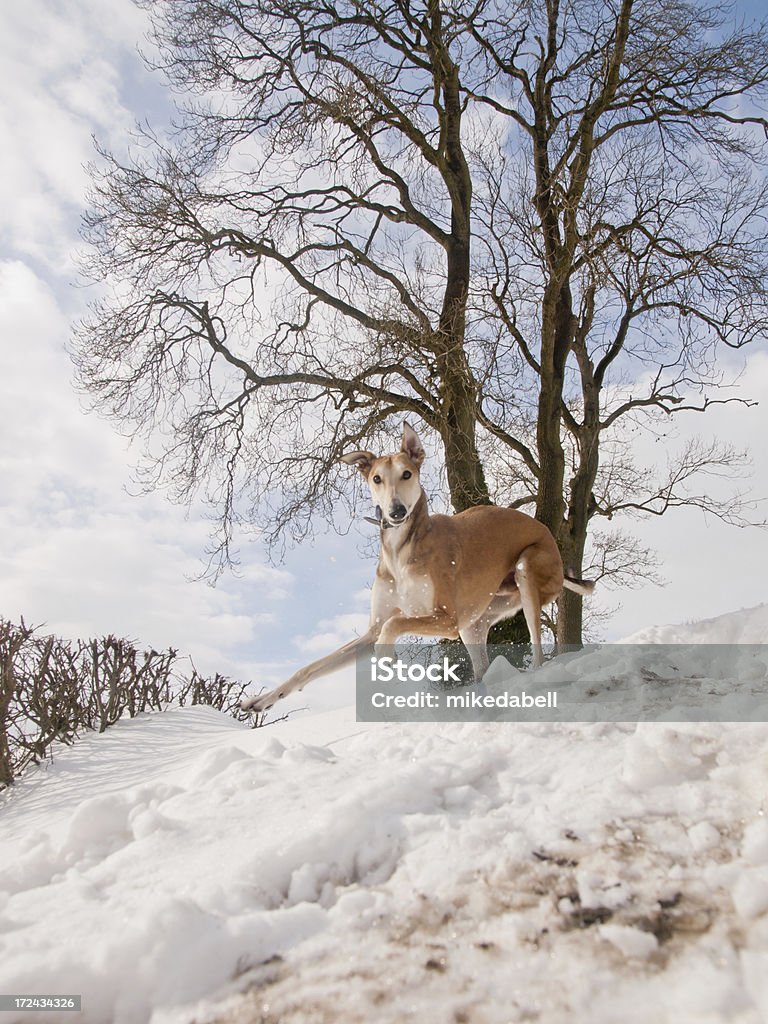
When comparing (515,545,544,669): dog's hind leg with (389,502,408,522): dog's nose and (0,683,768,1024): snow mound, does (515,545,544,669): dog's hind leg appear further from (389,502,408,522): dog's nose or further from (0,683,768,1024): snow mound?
(0,683,768,1024): snow mound

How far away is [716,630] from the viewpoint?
6.03 metres

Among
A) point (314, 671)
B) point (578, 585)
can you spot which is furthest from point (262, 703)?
point (578, 585)

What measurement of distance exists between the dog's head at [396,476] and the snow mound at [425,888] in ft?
7.96

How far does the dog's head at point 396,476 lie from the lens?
225 inches

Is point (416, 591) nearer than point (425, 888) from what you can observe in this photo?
No

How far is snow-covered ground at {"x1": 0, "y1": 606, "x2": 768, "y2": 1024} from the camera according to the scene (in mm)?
1896

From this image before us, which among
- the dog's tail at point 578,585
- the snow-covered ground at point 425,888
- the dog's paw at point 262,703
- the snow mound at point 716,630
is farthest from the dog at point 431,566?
the snow-covered ground at point 425,888

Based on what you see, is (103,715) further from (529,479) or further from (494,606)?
(529,479)

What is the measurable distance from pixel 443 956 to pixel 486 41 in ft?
45.6

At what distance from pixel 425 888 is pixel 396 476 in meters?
3.77

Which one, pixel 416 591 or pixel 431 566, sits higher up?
pixel 431 566

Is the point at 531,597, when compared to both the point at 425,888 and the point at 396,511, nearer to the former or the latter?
the point at 396,511

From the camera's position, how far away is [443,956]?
201 cm

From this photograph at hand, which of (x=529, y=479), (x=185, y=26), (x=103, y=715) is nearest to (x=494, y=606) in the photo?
(x=103, y=715)
